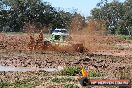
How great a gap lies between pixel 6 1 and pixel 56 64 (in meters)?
90.8

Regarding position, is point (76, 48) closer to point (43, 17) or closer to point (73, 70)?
point (73, 70)

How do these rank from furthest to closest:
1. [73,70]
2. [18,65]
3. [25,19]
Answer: [25,19]
[18,65]
[73,70]

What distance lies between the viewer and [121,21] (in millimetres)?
104375

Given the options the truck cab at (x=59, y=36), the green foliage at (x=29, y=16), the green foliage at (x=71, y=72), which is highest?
the green foliage at (x=29, y=16)

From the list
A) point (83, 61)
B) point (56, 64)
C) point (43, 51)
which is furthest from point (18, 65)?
point (43, 51)

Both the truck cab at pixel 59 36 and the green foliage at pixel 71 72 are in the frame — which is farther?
the truck cab at pixel 59 36

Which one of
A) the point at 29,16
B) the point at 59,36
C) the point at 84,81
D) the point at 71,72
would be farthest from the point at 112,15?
the point at 84,81

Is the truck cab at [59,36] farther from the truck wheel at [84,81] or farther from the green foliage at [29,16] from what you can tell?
the green foliage at [29,16]

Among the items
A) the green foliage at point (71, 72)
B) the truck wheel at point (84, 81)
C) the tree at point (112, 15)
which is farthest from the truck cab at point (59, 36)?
the tree at point (112, 15)

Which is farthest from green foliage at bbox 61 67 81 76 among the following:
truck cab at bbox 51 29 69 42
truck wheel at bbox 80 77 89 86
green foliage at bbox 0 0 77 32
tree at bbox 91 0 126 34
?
tree at bbox 91 0 126 34

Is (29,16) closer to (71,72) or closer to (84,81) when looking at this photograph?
(71,72)

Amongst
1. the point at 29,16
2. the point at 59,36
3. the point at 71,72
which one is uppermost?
the point at 29,16

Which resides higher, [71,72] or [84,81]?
[84,81]

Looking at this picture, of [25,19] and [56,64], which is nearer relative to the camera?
[56,64]
